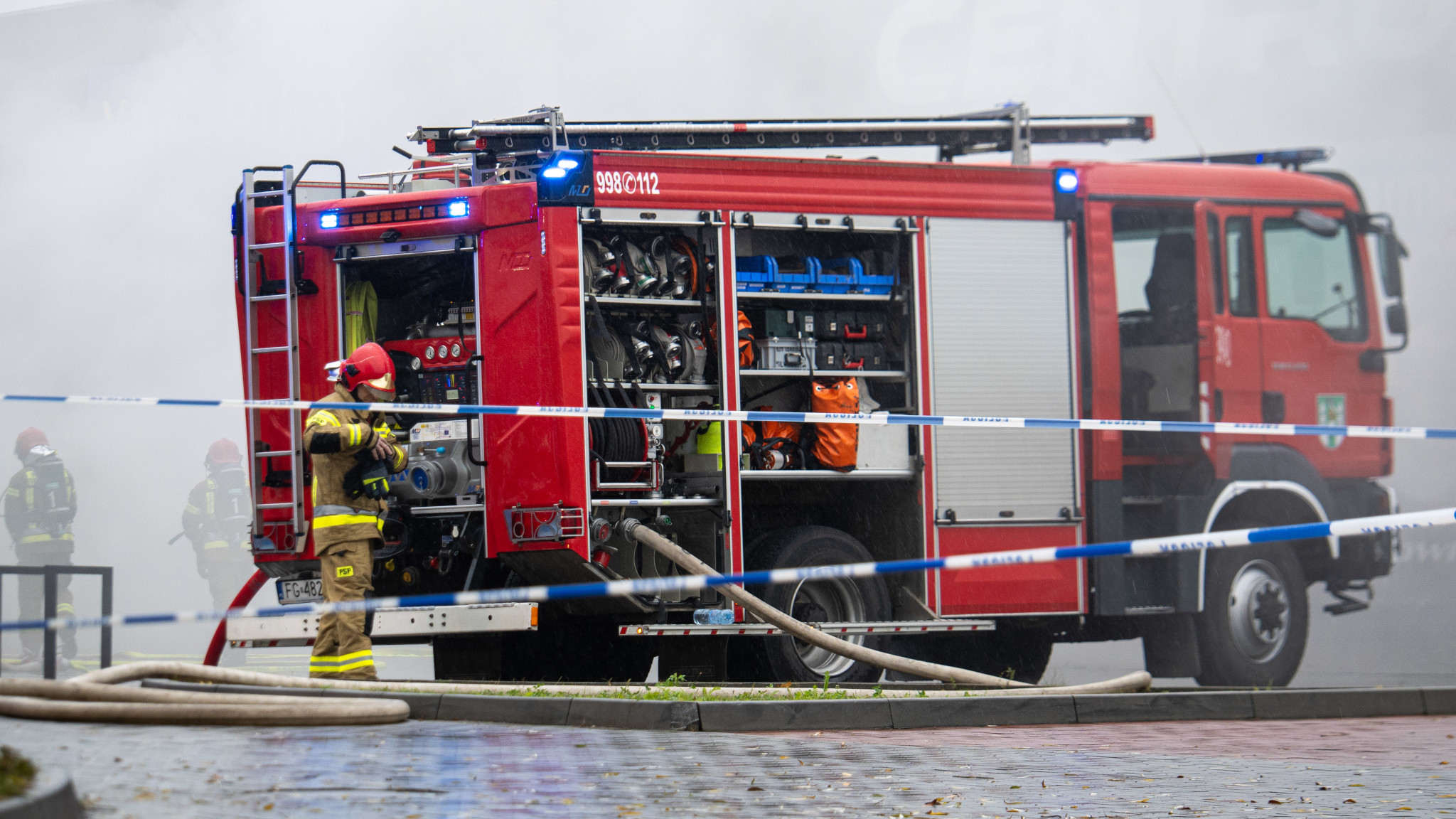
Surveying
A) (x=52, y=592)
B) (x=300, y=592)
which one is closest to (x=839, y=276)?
(x=300, y=592)

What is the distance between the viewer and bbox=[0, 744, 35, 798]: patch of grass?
10.1 ft

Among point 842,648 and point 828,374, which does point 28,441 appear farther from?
point 842,648

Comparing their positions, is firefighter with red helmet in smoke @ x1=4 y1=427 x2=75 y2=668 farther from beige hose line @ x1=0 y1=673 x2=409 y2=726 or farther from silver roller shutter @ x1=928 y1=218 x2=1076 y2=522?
silver roller shutter @ x1=928 y1=218 x2=1076 y2=522

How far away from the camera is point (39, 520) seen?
12.3 meters

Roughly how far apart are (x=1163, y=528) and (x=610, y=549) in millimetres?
3814

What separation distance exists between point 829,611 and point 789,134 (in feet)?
9.94

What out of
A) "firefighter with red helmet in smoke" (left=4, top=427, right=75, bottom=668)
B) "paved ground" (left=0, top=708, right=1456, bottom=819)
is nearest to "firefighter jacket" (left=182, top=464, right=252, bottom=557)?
"firefighter with red helmet in smoke" (left=4, top=427, right=75, bottom=668)

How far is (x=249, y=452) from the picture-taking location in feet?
26.7

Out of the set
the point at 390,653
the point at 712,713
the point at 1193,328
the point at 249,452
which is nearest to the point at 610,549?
the point at 712,713

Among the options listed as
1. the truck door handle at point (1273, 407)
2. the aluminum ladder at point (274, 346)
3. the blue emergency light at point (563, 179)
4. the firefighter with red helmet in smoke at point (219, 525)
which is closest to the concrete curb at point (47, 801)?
the aluminum ladder at point (274, 346)

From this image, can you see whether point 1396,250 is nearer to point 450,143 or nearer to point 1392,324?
point 1392,324

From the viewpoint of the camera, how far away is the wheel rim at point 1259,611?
9.45 m

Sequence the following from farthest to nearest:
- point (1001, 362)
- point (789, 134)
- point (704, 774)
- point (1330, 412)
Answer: point (1330, 412) < point (789, 134) < point (1001, 362) < point (704, 774)

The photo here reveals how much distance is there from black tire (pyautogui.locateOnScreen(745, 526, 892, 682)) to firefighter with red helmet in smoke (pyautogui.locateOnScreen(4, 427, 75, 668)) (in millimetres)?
6972
